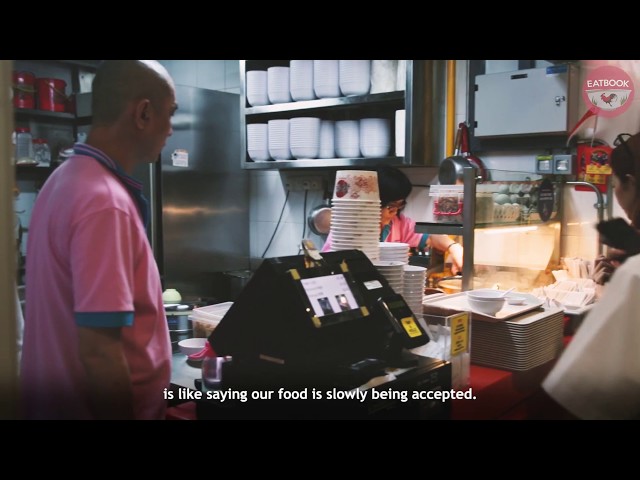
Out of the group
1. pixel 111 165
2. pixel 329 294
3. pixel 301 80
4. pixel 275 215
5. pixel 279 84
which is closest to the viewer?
pixel 111 165

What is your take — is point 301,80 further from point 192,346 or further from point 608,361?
point 608,361

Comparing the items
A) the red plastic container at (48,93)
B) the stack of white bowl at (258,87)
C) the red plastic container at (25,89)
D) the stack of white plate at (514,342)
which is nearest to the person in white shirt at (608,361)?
the stack of white plate at (514,342)

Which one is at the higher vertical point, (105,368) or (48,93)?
(48,93)

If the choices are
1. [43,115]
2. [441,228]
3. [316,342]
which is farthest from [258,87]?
[316,342]

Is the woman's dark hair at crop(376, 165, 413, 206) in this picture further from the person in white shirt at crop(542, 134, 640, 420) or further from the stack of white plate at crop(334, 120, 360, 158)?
the person in white shirt at crop(542, 134, 640, 420)

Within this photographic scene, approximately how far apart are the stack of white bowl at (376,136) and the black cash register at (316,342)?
1.84 metres

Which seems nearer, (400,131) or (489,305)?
(489,305)

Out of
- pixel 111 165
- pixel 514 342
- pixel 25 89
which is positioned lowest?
pixel 514 342

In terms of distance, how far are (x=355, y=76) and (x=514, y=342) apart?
1.87 metres

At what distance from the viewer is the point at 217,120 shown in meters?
3.87

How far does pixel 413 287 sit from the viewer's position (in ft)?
5.61
